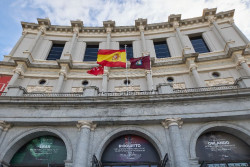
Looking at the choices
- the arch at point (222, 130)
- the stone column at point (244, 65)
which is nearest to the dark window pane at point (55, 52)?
the arch at point (222, 130)

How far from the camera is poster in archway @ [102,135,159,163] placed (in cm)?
1062

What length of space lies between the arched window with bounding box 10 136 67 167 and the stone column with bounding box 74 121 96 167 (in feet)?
5.30

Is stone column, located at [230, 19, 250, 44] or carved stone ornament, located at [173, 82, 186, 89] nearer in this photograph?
carved stone ornament, located at [173, 82, 186, 89]

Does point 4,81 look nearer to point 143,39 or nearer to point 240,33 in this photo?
point 143,39

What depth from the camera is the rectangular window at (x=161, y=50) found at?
72.7 feet

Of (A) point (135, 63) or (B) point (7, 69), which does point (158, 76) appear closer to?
(A) point (135, 63)

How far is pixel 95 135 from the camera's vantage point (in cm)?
1095

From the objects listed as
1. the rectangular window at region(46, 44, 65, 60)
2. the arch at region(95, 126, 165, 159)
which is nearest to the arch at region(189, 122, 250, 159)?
the arch at region(95, 126, 165, 159)

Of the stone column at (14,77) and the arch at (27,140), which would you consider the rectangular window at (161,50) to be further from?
the stone column at (14,77)

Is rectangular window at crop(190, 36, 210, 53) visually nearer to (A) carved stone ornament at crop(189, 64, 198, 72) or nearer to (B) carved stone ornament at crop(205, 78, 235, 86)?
(A) carved stone ornament at crop(189, 64, 198, 72)

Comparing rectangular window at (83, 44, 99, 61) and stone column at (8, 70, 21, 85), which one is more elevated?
rectangular window at (83, 44, 99, 61)

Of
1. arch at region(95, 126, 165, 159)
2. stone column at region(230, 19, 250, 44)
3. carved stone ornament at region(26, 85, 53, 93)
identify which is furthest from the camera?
stone column at region(230, 19, 250, 44)

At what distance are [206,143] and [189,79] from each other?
27.9ft

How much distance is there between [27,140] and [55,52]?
14395 mm
